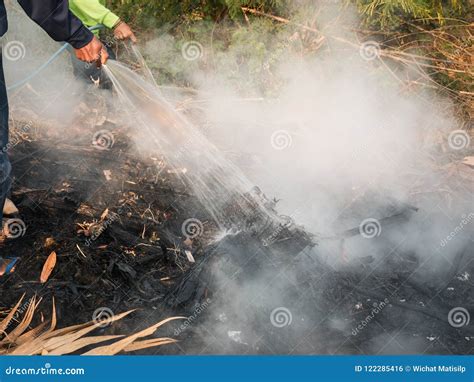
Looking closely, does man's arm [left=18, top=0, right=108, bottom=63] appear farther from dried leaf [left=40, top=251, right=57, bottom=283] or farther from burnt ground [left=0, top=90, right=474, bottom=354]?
dried leaf [left=40, top=251, right=57, bottom=283]

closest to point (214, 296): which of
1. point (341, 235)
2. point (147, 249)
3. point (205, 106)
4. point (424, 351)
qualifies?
point (147, 249)

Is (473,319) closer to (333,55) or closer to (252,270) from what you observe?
(252,270)

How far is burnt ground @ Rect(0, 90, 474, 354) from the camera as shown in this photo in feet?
14.0

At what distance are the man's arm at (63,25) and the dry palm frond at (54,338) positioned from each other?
7.38ft

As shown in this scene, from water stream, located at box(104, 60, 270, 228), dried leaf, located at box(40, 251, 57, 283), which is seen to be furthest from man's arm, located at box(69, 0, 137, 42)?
dried leaf, located at box(40, 251, 57, 283)

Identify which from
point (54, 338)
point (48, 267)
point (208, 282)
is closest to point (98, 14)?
point (48, 267)

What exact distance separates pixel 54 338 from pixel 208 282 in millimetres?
1365

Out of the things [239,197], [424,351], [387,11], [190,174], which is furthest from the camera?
[387,11]

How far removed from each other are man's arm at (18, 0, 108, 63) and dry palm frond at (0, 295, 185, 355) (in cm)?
225

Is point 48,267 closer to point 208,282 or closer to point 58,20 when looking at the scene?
point 208,282

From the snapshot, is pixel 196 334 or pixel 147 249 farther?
pixel 147 249

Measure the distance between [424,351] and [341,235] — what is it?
136cm

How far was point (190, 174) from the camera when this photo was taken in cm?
579

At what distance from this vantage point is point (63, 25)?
14.0 feet
